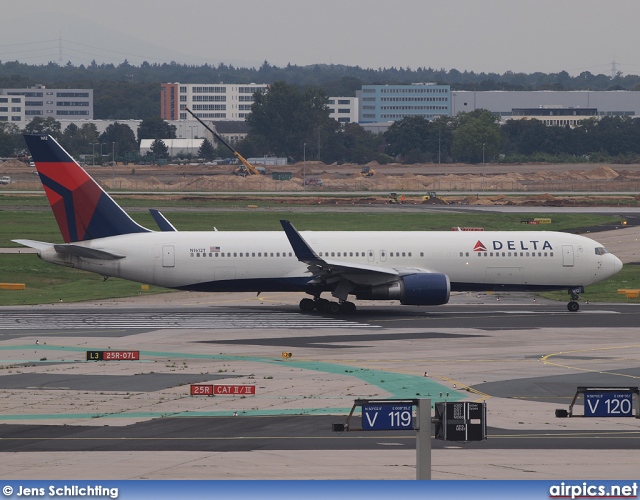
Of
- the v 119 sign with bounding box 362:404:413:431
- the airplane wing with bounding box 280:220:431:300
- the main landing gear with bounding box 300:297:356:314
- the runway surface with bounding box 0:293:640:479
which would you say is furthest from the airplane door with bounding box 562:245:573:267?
the v 119 sign with bounding box 362:404:413:431

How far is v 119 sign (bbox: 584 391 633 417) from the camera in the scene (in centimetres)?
1733

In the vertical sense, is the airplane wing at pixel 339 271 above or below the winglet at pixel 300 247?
below

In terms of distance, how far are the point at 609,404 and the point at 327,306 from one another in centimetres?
3621

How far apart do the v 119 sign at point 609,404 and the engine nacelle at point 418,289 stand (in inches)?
1282

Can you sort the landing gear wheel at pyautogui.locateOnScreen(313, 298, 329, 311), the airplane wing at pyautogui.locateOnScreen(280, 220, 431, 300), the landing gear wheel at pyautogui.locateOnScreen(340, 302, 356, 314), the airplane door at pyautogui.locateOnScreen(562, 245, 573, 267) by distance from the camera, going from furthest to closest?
the airplane door at pyautogui.locateOnScreen(562, 245, 573, 267) < the landing gear wheel at pyautogui.locateOnScreen(313, 298, 329, 311) < the landing gear wheel at pyautogui.locateOnScreen(340, 302, 356, 314) < the airplane wing at pyautogui.locateOnScreen(280, 220, 431, 300)

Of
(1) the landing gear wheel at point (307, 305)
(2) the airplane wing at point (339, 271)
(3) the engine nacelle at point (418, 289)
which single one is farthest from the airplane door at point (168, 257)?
(3) the engine nacelle at point (418, 289)

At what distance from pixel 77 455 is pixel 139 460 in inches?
63.1

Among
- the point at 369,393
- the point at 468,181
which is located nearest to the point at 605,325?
the point at 369,393

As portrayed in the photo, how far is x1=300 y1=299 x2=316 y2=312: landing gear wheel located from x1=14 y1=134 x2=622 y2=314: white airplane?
2.0 inches

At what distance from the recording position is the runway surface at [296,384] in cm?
2338

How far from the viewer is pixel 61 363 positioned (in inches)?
1495

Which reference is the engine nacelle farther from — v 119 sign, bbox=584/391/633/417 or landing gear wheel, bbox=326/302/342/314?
v 119 sign, bbox=584/391/633/417

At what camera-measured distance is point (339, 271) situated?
50.9 metres

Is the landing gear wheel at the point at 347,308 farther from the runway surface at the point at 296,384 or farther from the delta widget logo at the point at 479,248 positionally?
the delta widget logo at the point at 479,248
